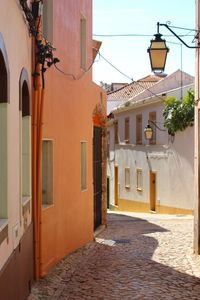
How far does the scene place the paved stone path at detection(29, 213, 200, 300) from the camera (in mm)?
9008

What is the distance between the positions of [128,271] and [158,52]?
4194 mm

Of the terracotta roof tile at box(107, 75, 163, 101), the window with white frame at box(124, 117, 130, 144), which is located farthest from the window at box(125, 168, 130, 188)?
the terracotta roof tile at box(107, 75, 163, 101)

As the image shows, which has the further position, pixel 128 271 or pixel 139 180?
pixel 139 180

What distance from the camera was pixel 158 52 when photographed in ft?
34.9

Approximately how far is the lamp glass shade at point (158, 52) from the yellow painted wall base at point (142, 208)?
15.1 metres

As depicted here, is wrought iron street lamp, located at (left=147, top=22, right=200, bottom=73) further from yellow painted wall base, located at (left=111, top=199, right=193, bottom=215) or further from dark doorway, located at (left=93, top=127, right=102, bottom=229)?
yellow painted wall base, located at (left=111, top=199, right=193, bottom=215)

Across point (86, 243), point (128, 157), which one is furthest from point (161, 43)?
point (128, 157)

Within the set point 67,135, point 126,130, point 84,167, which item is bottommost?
point 84,167

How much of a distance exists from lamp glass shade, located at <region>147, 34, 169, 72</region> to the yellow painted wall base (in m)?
15.1

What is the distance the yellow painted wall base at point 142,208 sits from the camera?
25858mm

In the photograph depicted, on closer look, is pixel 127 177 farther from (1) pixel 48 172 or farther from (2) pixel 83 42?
(1) pixel 48 172

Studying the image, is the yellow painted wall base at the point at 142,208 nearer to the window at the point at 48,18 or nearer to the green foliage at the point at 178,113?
the green foliage at the point at 178,113

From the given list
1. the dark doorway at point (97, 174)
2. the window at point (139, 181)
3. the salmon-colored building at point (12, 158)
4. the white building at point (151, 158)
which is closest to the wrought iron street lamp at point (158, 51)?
the salmon-colored building at point (12, 158)

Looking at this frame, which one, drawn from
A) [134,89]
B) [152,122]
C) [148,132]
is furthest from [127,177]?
[134,89]
